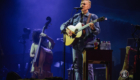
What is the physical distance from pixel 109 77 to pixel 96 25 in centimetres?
116

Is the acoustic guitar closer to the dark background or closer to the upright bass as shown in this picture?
the upright bass

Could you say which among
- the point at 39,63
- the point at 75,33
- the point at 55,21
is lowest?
the point at 39,63

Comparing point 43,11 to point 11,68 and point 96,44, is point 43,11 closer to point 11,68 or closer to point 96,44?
point 11,68

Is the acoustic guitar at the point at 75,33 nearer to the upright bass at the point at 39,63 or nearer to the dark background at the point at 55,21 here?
the upright bass at the point at 39,63

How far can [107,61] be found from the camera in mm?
Answer: 2930

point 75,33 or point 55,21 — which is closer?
point 75,33

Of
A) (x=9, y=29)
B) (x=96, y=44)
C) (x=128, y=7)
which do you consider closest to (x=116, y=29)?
(x=128, y=7)

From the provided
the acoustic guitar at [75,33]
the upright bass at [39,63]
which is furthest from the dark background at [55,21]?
the acoustic guitar at [75,33]

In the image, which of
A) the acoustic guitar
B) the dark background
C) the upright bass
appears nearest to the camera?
the acoustic guitar

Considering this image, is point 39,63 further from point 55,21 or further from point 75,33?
point 55,21

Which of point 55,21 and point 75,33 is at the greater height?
point 55,21

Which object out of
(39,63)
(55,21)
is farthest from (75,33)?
(55,21)

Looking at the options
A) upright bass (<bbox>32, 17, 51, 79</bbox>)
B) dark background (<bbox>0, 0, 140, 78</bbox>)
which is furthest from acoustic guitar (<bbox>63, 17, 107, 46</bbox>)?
dark background (<bbox>0, 0, 140, 78</bbox>)

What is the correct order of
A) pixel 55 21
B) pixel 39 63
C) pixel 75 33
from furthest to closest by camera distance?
pixel 55 21
pixel 39 63
pixel 75 33
